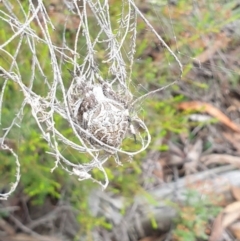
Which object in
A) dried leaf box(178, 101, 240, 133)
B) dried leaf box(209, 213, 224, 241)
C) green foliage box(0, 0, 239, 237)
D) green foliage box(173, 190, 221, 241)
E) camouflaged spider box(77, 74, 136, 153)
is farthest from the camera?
dried leaf box(178, 101, 240, 133)

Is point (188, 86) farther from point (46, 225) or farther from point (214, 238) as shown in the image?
point (46, 225)

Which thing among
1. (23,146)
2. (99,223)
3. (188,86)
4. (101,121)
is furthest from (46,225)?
(101,121)

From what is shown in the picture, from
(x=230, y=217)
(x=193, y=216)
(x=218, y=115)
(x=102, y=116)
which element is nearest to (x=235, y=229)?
(x=230, y=217)

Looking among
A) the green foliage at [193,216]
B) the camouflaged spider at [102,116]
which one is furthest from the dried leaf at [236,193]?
the camouflaged spider at [102,116]

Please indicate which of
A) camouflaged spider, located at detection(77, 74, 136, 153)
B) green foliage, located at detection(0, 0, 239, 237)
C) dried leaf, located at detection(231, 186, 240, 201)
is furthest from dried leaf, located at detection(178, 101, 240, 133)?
camouflaged spider, located at detection(77, 74, 136, 153)

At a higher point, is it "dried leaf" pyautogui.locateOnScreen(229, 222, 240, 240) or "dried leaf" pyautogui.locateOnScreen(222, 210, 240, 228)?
"dried leaf" pyautogui.locateOnScreen(222, 210, 240, 228)

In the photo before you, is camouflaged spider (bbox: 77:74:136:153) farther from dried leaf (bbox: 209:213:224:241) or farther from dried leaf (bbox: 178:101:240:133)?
dried leaf (bbox: 178:101:240:133)
